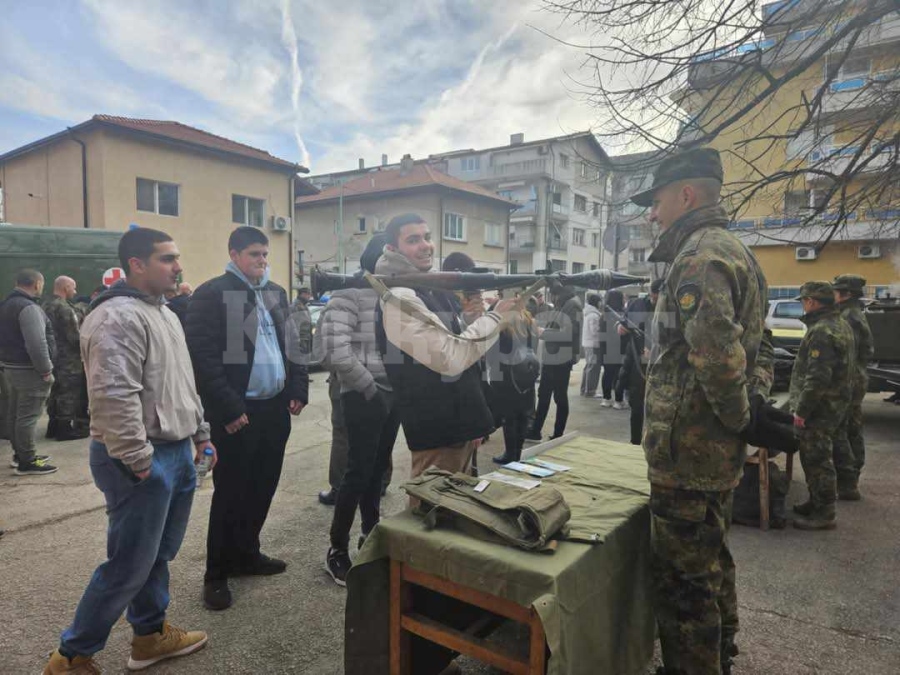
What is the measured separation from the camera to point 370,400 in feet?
10.8

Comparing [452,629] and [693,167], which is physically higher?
[693,167]

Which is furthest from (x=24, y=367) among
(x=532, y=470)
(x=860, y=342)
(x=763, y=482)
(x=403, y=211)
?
(x=403, y=211)

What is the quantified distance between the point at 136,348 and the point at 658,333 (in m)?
2.19

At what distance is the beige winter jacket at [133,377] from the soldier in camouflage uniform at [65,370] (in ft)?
16.9

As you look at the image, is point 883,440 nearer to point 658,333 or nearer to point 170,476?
point 658,333

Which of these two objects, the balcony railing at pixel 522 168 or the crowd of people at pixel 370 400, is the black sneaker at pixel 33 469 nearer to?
the crowd of people at pixel 370 400

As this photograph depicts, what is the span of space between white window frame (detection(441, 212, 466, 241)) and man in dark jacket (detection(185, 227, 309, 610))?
80.7 feet

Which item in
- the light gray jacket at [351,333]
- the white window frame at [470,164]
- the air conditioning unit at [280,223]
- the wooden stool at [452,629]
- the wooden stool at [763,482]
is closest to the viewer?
the wooden stool at [452,629]

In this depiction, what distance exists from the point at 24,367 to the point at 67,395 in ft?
4.28

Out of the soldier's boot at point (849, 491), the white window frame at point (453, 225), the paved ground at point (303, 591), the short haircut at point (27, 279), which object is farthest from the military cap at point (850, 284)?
the white window frame at point (453, 225)

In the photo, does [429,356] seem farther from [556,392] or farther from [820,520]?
[556,392]

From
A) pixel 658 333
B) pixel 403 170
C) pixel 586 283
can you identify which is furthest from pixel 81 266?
pixel 403 170

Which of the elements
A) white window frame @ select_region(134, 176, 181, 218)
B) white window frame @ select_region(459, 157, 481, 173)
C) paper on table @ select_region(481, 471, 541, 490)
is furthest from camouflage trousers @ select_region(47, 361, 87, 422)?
white window frame @ select_region(459, 157, 481, 173)

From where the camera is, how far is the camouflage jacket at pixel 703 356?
1.98 meters
